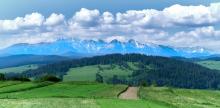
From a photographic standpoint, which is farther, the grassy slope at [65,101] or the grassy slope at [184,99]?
the grassy slope at [184,99]

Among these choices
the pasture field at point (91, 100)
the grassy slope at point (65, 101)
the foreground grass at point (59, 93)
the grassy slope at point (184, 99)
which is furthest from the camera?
the foreground grass at point (59, 93)

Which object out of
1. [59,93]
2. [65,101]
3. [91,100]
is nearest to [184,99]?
[91,100]

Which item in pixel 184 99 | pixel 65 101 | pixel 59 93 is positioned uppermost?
pixel 65 101

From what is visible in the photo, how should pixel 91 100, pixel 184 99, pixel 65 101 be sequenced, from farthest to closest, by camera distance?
pixel 184 99, pixel 91 100, pixel 65 101

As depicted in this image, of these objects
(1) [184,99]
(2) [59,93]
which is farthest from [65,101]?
(1) [184,99]

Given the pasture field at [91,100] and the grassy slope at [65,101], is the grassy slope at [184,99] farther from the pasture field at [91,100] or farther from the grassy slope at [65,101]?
the grassy slope at [65,101]

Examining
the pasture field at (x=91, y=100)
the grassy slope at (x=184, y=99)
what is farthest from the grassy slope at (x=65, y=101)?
the grassy slope at (x=184, y=99)

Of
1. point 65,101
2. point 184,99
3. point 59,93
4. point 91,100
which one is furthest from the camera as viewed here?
point 59,93

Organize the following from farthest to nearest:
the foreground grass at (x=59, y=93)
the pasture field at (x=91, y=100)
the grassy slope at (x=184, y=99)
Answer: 1. the foreground grass at (x=59, y=93)
2. the grassy slope at (x=184, y=99)
3. the pasture field at (x=91, y=100)

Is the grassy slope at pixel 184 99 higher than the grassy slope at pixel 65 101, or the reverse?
the grassy slope at pixel 65 101

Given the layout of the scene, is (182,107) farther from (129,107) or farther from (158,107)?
(129,107)

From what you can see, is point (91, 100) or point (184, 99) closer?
point (91, 100)

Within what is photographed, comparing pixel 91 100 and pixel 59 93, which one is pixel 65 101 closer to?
pixel 91 100

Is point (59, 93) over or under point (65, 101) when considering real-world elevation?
under
